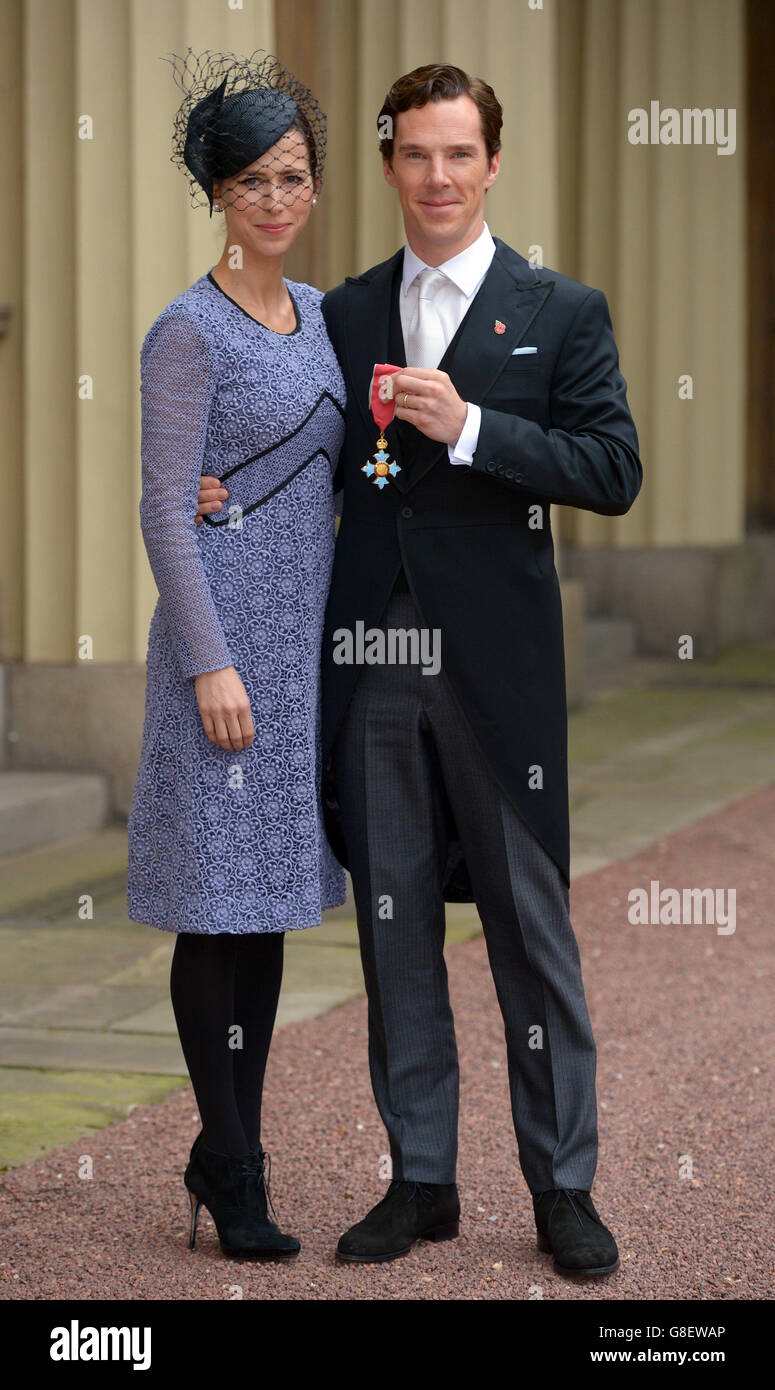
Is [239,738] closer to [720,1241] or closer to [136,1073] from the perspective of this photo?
[720,1241]

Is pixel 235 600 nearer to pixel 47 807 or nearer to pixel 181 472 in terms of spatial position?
pixel 181 472

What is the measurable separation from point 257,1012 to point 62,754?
423 centimetres

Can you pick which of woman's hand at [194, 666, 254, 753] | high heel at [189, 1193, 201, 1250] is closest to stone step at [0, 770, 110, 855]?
high heel at [189, 1193, 201, 1250]

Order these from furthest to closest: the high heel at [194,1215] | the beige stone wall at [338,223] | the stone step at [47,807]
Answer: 1. the beige stone wall at [338,223]
2. the stone step at [47,807]
3. the high heel at [194,1215]

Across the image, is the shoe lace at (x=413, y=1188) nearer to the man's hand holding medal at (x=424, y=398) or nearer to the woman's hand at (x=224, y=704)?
the woman's hand at (x=224, y=704)

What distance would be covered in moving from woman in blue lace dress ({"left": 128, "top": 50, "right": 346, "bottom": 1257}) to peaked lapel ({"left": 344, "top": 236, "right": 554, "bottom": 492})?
0.20ft

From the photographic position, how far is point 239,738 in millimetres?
3039

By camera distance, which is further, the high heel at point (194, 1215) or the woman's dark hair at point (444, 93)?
the high heel at point (194, 1215)

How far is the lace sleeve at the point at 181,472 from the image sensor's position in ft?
9.77

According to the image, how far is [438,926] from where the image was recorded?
3.24 m

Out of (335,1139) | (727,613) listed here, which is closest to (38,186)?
(335,1139)

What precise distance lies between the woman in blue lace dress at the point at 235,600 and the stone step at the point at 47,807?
3.65 meters

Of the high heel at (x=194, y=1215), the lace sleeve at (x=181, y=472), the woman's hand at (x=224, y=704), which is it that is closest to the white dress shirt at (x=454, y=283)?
the lace sleeve at (x=181, y=472)

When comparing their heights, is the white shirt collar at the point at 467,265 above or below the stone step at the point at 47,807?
above
